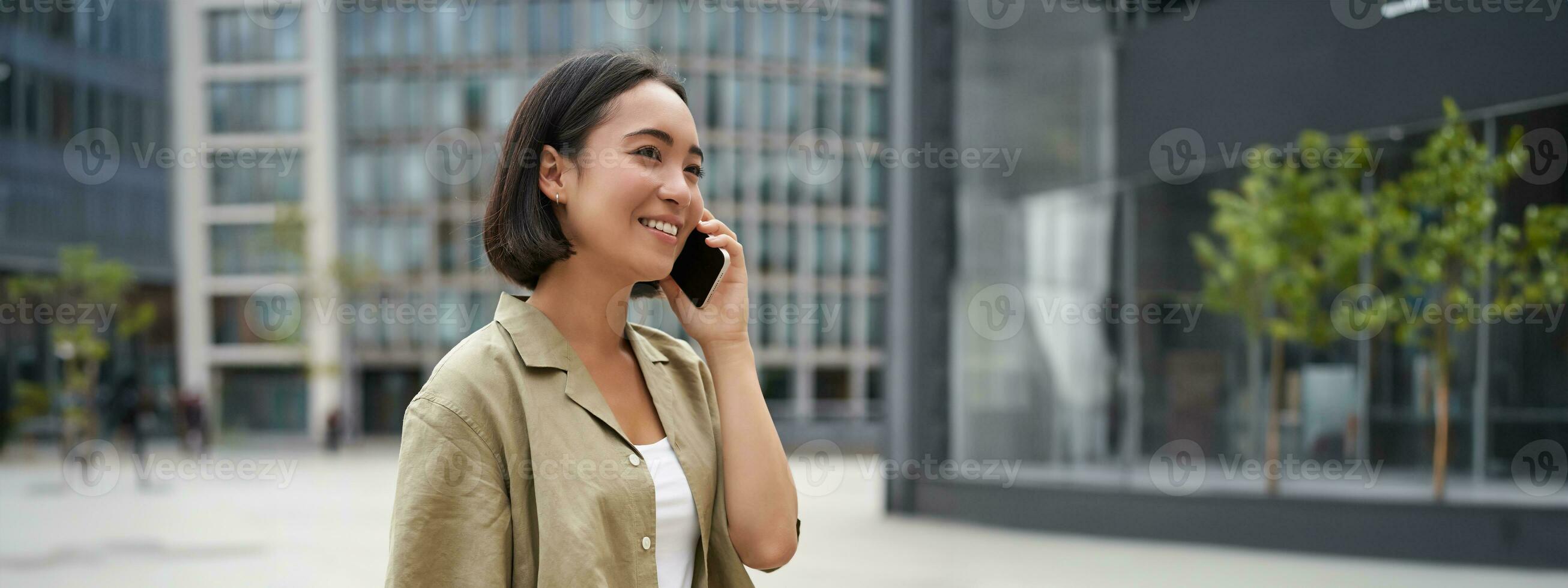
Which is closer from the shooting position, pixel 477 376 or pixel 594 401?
pixel 477 376

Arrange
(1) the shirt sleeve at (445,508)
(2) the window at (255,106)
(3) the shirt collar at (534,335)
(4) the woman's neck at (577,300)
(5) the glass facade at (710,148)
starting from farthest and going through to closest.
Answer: (2) the window at (255,106), (5) the glass facade at (710,148), (4) the woman's neck at (577,300), (3) the shirt collar at (534,335), (1) the shirt sleeve at (445,508)

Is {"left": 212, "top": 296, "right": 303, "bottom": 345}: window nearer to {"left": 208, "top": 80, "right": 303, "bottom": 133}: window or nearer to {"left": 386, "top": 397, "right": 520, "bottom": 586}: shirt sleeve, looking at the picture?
{"left": 208, "top": 80, "right": 303, "bottom": 133}: window

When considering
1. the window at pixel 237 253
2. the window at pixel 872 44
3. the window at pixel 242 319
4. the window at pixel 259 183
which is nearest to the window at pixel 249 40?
the window at pixel 259 183

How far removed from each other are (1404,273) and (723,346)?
A: 37.9 feet

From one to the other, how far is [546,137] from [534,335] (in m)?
0.34

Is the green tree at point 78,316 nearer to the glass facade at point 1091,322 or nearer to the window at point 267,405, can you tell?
the window at point 267,405

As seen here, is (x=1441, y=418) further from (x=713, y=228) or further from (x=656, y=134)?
(x=656, y=134)

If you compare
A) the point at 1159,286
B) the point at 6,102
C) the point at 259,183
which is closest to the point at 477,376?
the point at 1159,286

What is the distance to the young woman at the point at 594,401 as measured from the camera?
174 centimetres

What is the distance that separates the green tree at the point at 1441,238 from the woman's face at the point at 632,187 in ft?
33.2

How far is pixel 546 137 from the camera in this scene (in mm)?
1928

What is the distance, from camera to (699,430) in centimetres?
214

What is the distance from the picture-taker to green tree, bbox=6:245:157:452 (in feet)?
86.0

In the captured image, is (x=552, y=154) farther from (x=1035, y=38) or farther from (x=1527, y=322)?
(x=1035, y=38)
